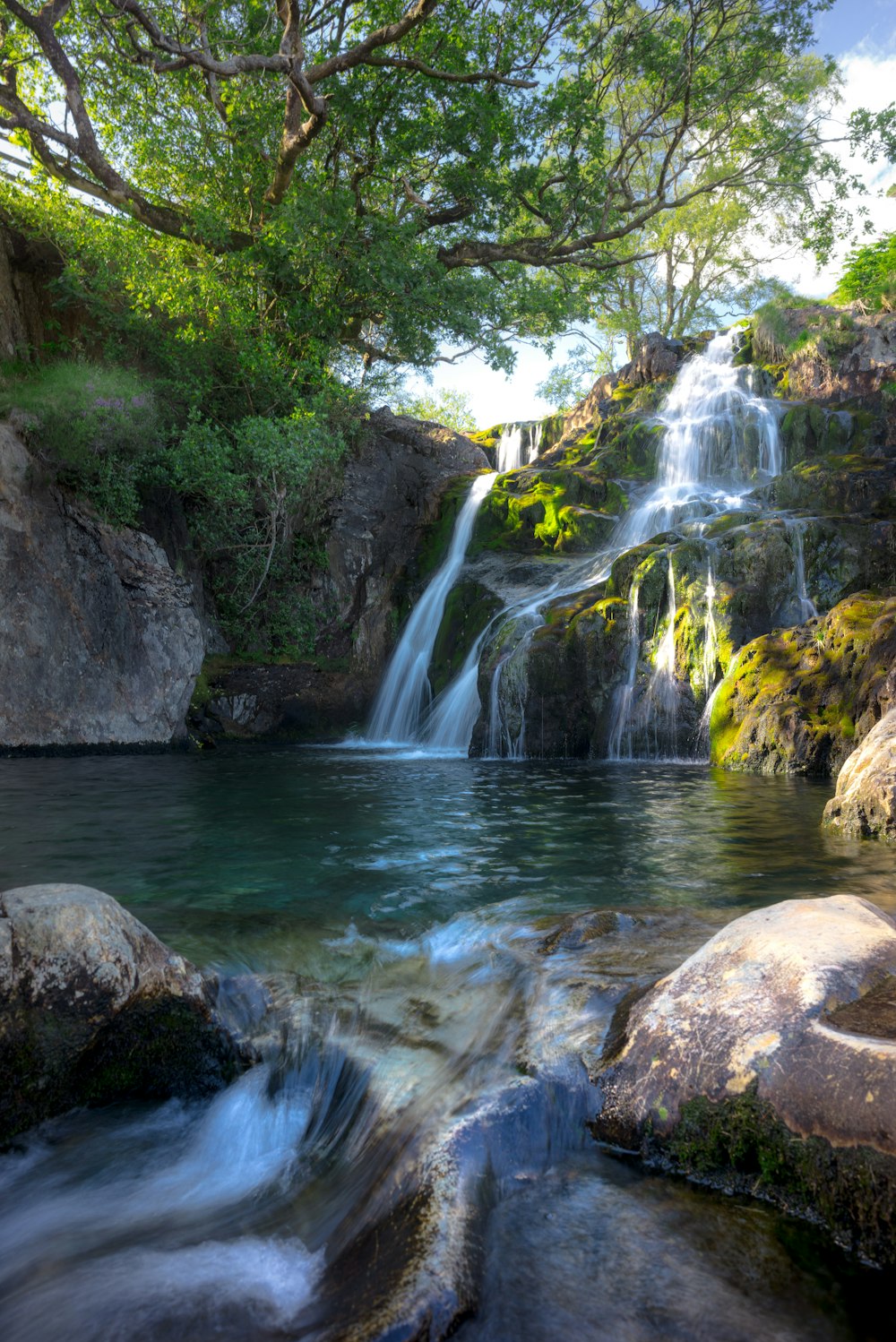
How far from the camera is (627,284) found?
117ft

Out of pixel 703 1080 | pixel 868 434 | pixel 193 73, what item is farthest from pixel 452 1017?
pixel 868 434

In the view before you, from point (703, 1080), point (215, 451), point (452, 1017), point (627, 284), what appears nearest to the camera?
point (703, 1080)

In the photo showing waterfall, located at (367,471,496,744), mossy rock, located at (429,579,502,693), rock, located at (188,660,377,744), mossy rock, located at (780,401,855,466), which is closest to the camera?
rock, located at (188,660,377,744)

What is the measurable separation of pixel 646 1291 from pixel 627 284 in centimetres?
3984

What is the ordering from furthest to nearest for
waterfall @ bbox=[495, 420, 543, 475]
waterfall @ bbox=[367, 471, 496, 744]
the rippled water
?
1. waterfall @ bbox=[495, 420, 543, 475]
2. waterfall @ bbox=[367, 471, 496, 744]
3. the rippled water

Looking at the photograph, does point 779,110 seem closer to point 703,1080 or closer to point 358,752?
point 358,752

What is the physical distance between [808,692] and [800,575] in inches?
140

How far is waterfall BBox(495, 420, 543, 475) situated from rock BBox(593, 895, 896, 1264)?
83.0 feet

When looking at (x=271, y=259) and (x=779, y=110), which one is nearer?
(x=271, y=259)

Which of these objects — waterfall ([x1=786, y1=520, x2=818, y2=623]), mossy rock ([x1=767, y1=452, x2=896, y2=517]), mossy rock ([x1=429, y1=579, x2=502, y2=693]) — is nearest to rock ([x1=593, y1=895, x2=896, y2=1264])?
waterfall ([x1=786, y1=520, x2=818, y2=623])

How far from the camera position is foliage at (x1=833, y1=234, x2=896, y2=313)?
2320 cm

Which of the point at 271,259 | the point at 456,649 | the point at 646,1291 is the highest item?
the point at 271,259

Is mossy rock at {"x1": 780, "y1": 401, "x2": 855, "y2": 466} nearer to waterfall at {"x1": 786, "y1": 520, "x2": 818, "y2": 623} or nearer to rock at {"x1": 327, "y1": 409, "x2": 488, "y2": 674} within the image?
waterfall at {"x1": 786, "y1": 520, "x2": 818, "y2": 623}

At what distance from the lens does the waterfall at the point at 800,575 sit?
1269cm
